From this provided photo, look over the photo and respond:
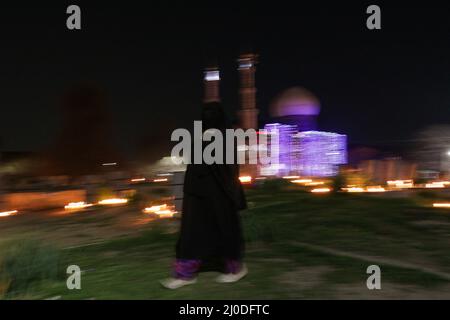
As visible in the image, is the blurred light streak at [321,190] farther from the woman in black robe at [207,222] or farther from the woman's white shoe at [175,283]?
the woman's white shoe at [175,283]

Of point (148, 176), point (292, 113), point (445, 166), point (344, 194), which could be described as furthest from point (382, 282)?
point (148, 176)

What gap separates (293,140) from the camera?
23.0 m

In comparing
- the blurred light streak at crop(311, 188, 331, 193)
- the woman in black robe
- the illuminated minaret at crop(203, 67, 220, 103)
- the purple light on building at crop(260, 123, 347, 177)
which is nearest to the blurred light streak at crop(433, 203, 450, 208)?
the blurred light streak at crop(311, 188, 331, 193)

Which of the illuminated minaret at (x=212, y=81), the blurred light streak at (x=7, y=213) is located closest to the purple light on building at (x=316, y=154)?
the illuminated minaret at (x=212, y=81)

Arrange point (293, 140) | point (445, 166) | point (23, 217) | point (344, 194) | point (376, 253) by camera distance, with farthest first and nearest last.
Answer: point (293, 140) < point (445, 166) < point (23, 217) < point (344, 194) < point (376, 253)

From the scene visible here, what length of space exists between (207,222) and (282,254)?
6.38ft

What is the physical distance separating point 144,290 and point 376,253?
3187 millimetres

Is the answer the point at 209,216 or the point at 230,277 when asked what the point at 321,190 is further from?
the point at 209,216

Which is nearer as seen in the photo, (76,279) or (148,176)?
(76,279)

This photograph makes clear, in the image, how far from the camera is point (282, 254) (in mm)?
6758

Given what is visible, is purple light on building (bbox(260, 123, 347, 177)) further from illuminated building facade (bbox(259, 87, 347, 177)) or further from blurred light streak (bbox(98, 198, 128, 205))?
blurred light streak (bbox(98, 198, 128, 205))

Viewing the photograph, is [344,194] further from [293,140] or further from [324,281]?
[293,140]

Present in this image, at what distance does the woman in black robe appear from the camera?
5113mm

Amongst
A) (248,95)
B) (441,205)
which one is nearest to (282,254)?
(441,205)
